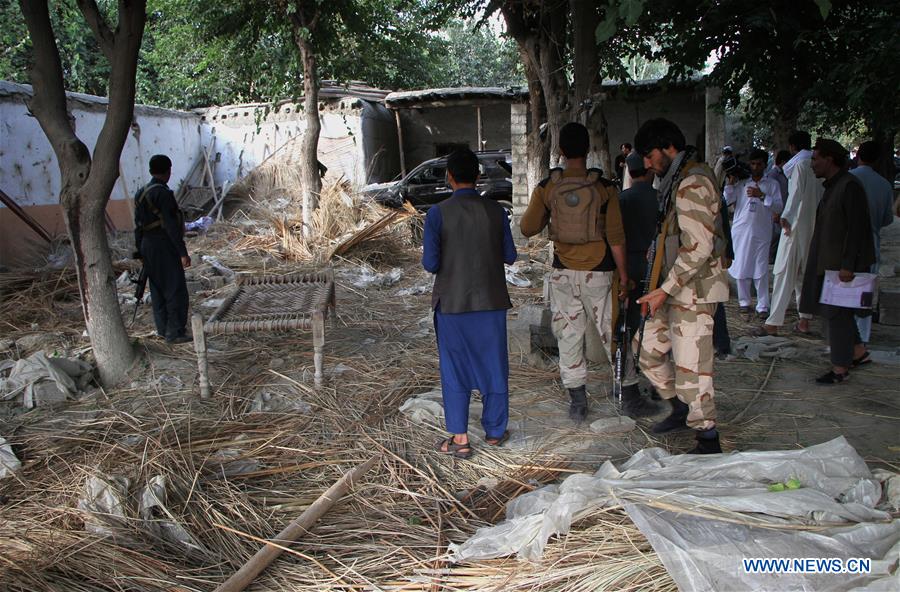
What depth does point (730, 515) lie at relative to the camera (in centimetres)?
235

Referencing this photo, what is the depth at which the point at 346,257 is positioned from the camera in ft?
29.2

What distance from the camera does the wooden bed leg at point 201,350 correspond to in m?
4.16

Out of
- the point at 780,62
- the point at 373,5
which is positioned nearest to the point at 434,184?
the point at 373,5

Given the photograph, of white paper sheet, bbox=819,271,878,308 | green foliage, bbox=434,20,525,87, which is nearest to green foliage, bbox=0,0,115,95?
green foliage, bbox=434,20,525,87

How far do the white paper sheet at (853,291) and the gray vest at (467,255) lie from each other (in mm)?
2323

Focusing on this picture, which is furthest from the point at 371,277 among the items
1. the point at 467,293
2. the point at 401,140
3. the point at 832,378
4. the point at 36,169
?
the point at 401,140

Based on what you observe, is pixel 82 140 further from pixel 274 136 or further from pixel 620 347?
pixel 620 347

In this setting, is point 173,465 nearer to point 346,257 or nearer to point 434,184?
point 346,257

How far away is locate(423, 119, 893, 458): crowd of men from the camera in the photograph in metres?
3.18

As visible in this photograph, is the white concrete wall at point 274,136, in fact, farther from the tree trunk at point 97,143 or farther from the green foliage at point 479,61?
the tree trunk at point 97,143

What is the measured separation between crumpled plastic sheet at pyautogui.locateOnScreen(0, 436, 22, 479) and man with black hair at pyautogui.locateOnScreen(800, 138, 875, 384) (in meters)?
4.64

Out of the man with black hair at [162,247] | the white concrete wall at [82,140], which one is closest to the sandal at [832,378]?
the man with black hair at [162,247]

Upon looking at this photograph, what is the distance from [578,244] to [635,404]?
1059mm

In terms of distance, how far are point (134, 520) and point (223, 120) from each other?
15.3 m
